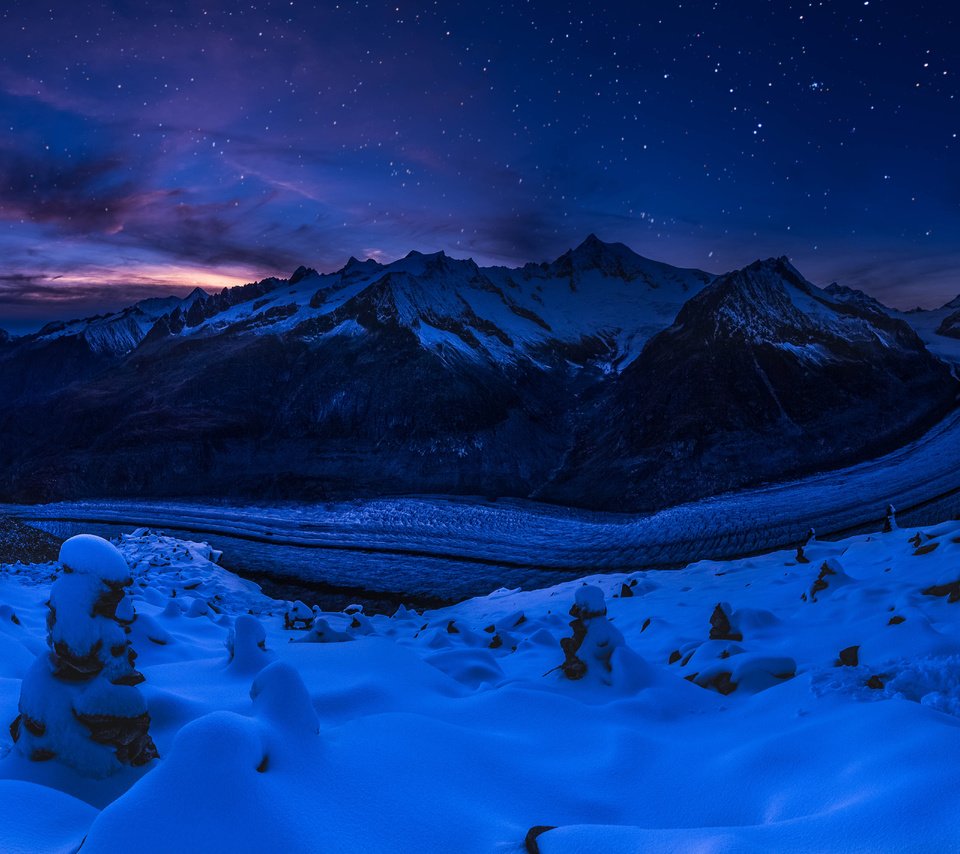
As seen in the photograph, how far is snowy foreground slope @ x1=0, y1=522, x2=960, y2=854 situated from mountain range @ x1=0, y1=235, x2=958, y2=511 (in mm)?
48033

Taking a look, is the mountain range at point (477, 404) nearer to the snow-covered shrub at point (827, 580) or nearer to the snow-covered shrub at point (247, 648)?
the snow-covered shrub at point (827, 580)

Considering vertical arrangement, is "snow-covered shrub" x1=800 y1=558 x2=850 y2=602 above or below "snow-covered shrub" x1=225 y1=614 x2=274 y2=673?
above

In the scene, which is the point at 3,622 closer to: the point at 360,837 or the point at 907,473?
the point at 360,837

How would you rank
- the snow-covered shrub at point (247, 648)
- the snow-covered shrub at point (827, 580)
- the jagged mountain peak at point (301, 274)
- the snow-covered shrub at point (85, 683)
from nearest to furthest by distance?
the snow-covered shrub at point (85, 683) < the snow-covered shrub at point (247, 648) < the snow-covered shrub at point (827, 580) < the jagged mountain peak at point (301, 274)

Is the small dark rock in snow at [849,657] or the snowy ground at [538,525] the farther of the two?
the snowy ground at [538,525]

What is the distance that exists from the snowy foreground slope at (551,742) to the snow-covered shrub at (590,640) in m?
0.03

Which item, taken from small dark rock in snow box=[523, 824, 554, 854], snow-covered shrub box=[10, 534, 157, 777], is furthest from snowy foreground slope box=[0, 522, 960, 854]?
snow-covered shrub box=[10, 534, 157, 777]

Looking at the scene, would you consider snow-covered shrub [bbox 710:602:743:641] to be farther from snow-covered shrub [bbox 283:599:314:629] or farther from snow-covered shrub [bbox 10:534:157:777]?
snow-covered shrub [bbox 283:599:314:629]

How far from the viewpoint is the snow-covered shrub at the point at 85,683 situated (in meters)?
3.91

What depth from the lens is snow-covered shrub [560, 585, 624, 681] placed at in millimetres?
6957

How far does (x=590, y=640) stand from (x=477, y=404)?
77.4 meters

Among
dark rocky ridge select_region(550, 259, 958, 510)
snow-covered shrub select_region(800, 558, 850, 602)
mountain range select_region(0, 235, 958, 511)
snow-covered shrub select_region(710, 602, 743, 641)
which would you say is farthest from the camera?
mountain range select_region(0, 235, 958, 511)

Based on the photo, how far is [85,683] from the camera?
409 centimetres

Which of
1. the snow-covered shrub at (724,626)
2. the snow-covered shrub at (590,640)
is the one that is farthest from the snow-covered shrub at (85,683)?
the snow-covered shrub at (724,626)
